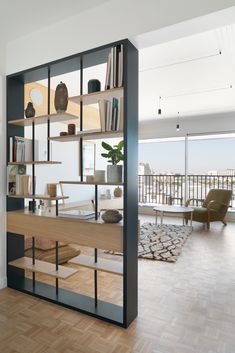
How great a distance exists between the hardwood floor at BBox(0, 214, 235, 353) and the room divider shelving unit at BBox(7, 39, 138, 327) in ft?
0.43

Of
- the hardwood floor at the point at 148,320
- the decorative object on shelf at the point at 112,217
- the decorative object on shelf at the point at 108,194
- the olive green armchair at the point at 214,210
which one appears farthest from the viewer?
the decorative object on shelf at the point at 108,194

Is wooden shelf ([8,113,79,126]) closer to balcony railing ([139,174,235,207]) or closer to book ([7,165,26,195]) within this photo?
book ([7,165,26,195])

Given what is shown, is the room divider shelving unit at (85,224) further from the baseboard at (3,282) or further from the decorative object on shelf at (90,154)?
the decorative object on shelf at (90,154)

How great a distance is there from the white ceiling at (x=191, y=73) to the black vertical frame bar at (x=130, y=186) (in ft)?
4.14

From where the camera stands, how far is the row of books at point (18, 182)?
236cm

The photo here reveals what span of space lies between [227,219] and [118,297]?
4713 millimetres

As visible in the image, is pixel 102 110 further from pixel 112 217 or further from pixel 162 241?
pixel 162 241

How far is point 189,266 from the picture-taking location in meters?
3.05

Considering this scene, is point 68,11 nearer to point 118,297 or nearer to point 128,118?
point 128,118

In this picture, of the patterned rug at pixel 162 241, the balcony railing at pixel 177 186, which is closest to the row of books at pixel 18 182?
the patterned rug at pixel 162 241

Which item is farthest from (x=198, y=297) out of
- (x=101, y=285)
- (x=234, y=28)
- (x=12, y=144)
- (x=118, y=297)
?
(x=234, y=28)

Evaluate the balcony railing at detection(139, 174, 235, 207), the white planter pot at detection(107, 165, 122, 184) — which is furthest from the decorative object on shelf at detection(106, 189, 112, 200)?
the white planter pot at detection(107, 165, 122, 184)

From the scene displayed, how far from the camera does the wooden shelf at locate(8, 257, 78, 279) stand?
2160mm

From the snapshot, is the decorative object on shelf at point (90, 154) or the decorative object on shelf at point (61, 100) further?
the decorative object on shelf at point (90, 154)
